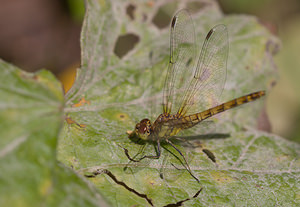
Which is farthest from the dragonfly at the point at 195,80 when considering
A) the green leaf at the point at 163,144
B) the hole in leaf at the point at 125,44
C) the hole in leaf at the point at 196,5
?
the hole in leaf at the point at 196,5

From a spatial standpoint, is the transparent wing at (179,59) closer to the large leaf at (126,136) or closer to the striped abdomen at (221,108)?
the large leaf at (126,136)

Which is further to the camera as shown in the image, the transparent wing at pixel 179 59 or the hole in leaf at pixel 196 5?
the hole in leaf at pixel 196 5

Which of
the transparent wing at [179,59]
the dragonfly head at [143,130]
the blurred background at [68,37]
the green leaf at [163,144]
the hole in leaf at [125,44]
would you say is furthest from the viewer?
the blurred background at [68,37]

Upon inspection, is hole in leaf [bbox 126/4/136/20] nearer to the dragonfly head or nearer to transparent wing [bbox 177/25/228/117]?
transparent wing [bbox 177/25/228/117]

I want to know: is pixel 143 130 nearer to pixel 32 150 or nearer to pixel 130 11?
pixel 32 150

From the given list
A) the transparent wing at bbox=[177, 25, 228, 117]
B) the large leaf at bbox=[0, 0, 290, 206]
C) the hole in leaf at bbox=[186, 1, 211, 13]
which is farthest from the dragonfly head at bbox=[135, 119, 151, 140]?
the hole in leaf at bbox=[186, 1, 211, 13]

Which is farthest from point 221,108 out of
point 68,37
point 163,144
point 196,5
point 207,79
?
point 68,37

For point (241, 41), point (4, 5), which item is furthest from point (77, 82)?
point (4, 5)

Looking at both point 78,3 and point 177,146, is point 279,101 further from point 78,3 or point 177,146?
point 78,3
